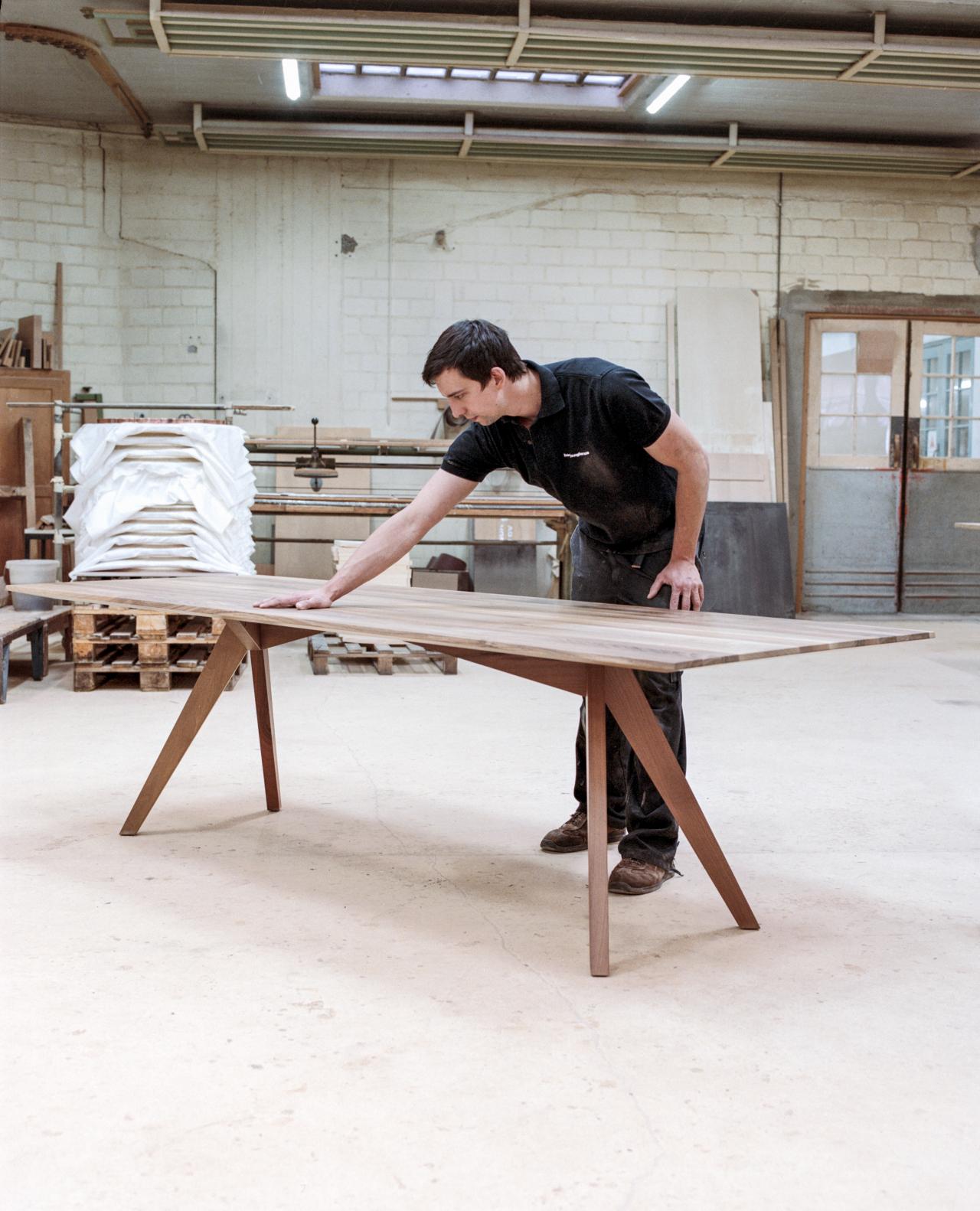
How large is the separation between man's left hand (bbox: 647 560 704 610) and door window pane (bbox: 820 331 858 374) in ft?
24.6

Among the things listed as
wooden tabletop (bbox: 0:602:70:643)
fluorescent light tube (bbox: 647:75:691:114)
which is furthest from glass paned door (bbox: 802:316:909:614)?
wooden tabletop (bbox: 0:602:70:643)

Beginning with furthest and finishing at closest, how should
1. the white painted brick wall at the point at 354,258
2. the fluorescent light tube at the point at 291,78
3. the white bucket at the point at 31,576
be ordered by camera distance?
1. the white painted brick wall at the point at 354,258
2. the fluorescent light tube at the point at 291,78
3. the white bucket at the point at 31,576

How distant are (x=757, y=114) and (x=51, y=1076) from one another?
333 inches

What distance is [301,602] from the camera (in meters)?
2.83

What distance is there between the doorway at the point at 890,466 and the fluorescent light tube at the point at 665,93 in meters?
2.53

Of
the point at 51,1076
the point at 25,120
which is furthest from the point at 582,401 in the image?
the point at 25,120

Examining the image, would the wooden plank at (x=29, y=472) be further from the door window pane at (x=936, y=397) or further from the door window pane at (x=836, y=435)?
the door window pane at (x=936, y=397)

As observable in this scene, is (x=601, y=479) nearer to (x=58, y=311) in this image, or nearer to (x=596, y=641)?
(x=596, y=641)

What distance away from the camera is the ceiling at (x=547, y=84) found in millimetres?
6656

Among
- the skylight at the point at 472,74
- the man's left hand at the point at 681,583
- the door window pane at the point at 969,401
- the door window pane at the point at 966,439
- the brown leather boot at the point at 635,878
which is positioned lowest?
the brown leather boot at the point at 635,878

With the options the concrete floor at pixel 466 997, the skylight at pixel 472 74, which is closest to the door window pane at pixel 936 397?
the skylight at pixel 472 74

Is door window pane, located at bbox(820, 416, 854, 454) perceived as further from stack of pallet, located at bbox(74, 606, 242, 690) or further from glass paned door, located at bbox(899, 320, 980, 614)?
stack of pallet, located at bbox(74, 606, 242, 690)

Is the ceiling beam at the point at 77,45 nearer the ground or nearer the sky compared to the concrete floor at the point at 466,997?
nearer the sky

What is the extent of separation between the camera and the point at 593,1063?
6.41 ft
